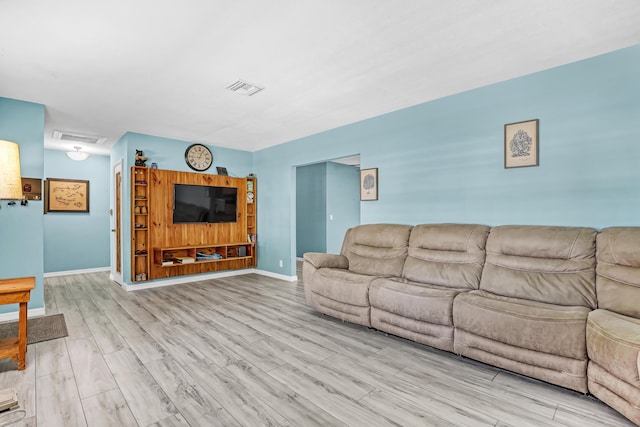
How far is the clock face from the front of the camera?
18.4 ft

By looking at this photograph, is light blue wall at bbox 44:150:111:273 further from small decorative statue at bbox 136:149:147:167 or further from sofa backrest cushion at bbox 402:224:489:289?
sofa backrest cushion at bbox 402:224:489:289

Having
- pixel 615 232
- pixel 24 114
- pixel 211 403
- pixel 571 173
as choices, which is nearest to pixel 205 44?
pixel 211 403

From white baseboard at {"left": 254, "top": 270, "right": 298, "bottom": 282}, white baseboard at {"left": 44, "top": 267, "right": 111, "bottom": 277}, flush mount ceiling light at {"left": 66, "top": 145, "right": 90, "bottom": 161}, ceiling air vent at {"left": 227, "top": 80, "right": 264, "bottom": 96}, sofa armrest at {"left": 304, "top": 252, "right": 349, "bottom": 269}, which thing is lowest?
white baseboard at {"left": 254, "top": 270, "right": 298, "bottom": 282}

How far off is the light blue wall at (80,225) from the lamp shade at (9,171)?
4.71 metres

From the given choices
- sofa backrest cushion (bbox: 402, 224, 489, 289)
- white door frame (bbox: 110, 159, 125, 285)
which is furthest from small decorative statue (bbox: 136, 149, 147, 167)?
sofa backrest cushion (bbox: 402, 224, 489, 289)

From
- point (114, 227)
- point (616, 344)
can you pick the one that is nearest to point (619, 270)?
point (616, 344)

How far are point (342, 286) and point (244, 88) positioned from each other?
235 cm

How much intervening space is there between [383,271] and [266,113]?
2.50 metres

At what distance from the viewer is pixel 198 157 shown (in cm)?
572

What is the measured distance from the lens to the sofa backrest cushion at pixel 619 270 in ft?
6.83

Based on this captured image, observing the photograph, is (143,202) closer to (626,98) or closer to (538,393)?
(538,393)

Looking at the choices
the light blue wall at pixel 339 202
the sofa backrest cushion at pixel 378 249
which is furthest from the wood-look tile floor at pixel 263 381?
the light blue wall at pixel 339 202

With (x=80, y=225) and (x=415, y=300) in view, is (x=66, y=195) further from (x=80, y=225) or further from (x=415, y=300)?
(x=415, y=300)

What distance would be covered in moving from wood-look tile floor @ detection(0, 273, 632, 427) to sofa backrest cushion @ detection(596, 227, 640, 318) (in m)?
0.68
